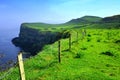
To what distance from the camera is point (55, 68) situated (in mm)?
22250

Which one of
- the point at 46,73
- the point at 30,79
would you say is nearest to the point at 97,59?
the point at 46,73

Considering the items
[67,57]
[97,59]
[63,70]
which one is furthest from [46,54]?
[63,70]

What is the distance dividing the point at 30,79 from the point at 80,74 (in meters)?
4.22

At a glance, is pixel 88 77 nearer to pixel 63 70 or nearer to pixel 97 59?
pixel 63 70

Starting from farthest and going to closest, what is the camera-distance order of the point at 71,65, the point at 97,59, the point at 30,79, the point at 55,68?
the point at 97,59 → the point at 71,65 → the point at 55,68 → the point at 30,79

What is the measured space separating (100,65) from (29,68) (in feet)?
23.2

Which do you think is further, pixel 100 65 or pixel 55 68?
pixel 100 65

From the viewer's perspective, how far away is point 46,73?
2077cm

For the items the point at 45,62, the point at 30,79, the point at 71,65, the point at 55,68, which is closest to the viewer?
the point at 30,79

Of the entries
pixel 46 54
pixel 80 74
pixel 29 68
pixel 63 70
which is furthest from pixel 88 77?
pixel 46 54

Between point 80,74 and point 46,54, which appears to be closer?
point 80,74

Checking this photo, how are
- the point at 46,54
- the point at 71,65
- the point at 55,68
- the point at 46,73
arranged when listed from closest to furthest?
the point at 46,73 < the point at 55,68 < the point at 71,65 < the point at 46,54

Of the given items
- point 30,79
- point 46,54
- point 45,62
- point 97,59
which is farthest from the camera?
point 46,54

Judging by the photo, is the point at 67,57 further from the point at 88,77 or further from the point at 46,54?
the point at 88,77
